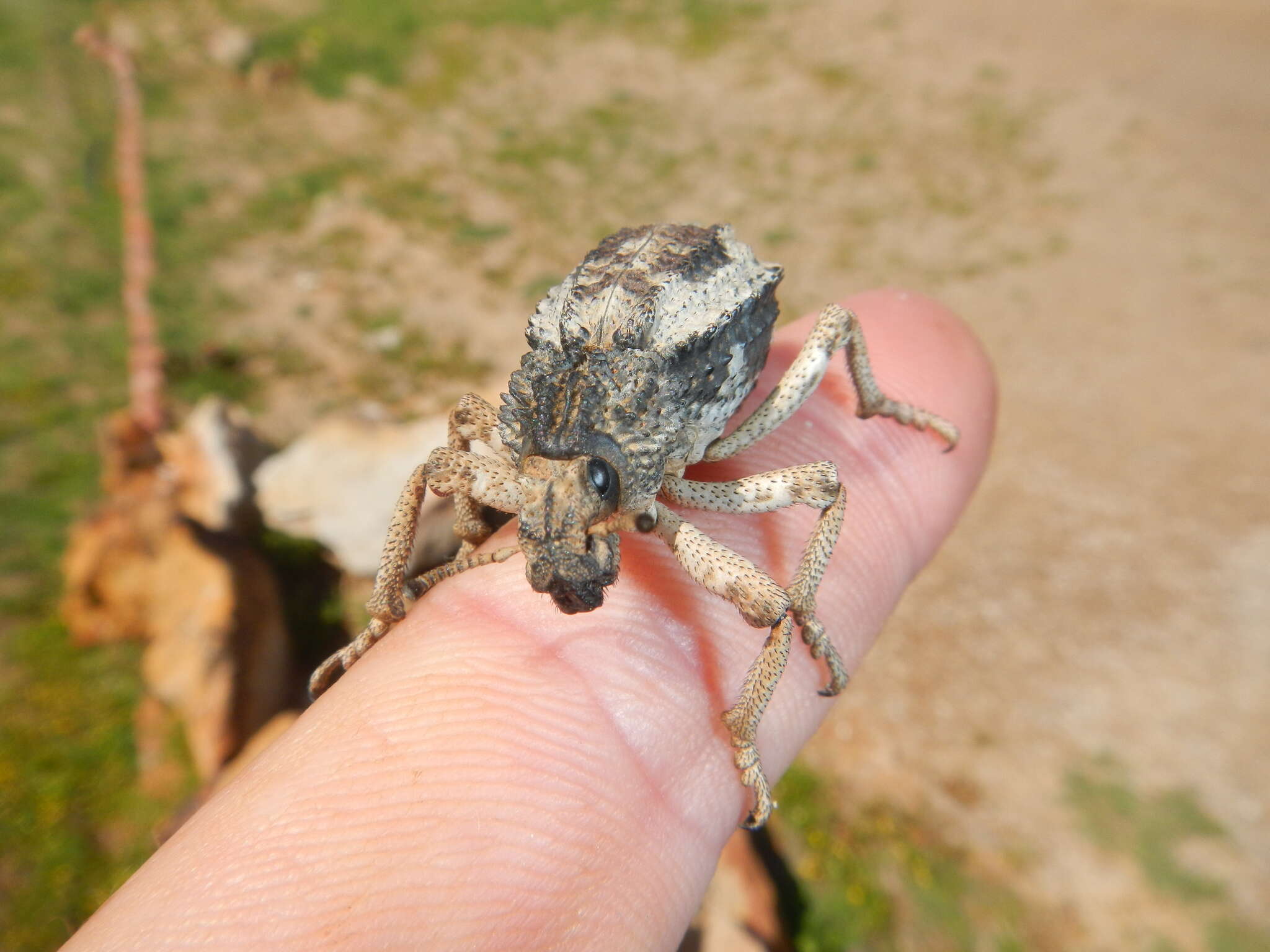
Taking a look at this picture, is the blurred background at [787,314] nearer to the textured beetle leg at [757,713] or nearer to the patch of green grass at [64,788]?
the patch of green grass at [64,788]

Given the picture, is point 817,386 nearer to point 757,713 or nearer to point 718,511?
point 718,511

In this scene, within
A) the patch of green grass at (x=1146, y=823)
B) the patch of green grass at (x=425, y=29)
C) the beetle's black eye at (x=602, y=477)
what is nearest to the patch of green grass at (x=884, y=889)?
the patch of green grass at (x=1146, y=823)

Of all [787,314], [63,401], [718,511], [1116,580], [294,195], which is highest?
[294,195]

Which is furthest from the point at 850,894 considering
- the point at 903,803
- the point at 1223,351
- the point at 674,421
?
the point at 1223,351

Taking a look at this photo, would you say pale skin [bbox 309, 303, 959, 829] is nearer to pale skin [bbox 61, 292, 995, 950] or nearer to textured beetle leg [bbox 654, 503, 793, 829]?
textured beetle leg [bbox 654, 503, 793, 829]

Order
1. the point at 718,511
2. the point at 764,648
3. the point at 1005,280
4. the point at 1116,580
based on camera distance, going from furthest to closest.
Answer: the point at 1005,280
the point at 1116,580
the point at 718,511
the point at 764,648

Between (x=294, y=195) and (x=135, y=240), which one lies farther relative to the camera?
(x=294, y=195)

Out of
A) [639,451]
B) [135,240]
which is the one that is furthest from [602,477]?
[135,240]
